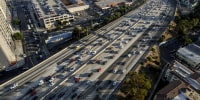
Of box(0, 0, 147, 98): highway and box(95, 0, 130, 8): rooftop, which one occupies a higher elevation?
box(95, 0, 130, 8): rooftop

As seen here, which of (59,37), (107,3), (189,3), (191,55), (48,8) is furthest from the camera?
(189,3)

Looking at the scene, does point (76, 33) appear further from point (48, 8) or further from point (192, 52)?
point (192, 52)

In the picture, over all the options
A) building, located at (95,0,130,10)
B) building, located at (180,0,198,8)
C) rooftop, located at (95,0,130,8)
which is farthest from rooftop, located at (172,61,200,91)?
building, located at (180,0,198,8)

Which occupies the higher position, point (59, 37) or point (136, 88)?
point (59, 37)

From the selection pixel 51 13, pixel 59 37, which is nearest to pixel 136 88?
pixel 59 37

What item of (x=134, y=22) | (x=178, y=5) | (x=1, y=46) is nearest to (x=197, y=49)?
(x=134, y=22)

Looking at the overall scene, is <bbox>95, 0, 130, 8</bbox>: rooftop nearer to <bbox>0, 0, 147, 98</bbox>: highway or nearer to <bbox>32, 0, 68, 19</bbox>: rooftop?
<bbox>32, 0, 68, 19</bbox>: rooftop

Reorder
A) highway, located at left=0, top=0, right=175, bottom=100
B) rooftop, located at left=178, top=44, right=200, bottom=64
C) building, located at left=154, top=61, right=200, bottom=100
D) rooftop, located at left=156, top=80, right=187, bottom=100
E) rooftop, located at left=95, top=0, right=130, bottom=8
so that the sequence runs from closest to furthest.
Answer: rooftop, located at left=156, top=80, right=187, bottom=100 < building, located at left=154, top=61, right=200, bottom=100 < highway, located at left=0, top=0, right=175, bottom=100 < rooftop, located at left=178, top=44, right=200, bottom=64 < rooftop, located at left=95, top=0, right=130, bottom=8

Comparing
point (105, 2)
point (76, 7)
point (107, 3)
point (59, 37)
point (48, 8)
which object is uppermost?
point (48, 8)
